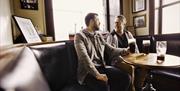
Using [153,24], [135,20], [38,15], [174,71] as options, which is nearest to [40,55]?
[38,15]

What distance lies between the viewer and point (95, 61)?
2.02 m

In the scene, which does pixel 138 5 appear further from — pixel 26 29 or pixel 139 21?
pixel 26 29

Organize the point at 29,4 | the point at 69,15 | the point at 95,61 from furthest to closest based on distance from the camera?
the point at 69,15 → the point at 29,4 → the point at 95,61

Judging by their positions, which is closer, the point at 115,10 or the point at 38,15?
the point at 38,15

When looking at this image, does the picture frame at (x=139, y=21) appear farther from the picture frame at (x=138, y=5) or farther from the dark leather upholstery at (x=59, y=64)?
the dark leather upholstery at (x=59, y=64)

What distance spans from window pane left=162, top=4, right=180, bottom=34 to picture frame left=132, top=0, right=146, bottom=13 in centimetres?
52

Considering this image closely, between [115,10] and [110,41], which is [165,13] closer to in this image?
[115,10]

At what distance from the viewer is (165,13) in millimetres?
3422

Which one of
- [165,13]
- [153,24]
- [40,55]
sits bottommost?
[40,55]

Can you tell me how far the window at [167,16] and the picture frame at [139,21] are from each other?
304mm

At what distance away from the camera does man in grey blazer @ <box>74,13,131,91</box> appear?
1744 mm

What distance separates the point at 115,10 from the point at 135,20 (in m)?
0.57

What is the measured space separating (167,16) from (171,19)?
0.38ft

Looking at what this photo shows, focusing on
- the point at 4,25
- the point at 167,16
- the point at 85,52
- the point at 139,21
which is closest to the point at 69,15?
the point at 139,21
